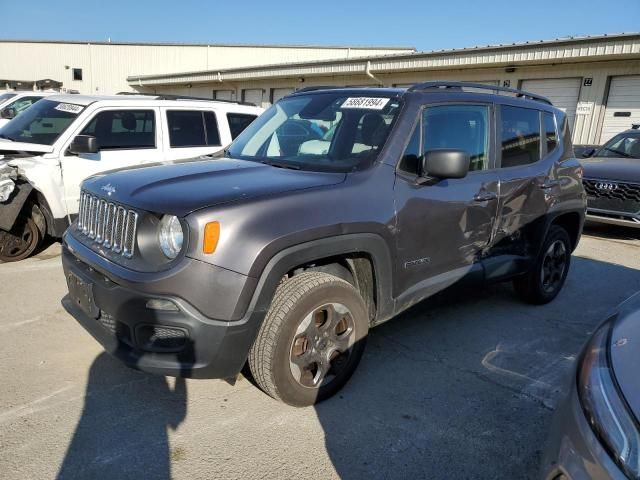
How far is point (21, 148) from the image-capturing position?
5.50 meters

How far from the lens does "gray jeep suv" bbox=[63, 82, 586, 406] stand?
7.75 feet

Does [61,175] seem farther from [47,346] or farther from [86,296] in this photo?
[86,296]

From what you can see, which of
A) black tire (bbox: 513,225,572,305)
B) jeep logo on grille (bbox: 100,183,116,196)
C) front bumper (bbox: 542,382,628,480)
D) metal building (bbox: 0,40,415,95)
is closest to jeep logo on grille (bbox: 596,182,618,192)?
black tire (bbox: 513,225,572,305)

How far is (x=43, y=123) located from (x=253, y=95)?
1893 centimetres

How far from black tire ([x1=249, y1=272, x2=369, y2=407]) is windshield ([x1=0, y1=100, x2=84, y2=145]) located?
14.5ft

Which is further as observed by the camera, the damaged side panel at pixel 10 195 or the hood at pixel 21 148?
the hood at pixel 21 148

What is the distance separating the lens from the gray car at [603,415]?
133 cm

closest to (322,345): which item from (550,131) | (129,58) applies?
(550,131)

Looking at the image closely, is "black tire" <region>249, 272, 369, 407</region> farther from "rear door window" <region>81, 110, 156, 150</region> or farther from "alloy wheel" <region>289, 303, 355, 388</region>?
"rear door window" <region>81, 110, 156, 150</region>

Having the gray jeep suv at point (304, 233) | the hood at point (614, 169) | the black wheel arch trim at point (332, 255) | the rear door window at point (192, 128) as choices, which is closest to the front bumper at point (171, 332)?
the gray jeep suv at point (304, 233)

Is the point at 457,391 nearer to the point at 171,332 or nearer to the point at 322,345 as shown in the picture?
the point at 322,345

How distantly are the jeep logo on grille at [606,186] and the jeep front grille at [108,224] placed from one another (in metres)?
7.70

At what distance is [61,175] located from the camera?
547 cm

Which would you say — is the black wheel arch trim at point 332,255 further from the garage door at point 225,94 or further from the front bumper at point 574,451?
the garage door at point 225,94
